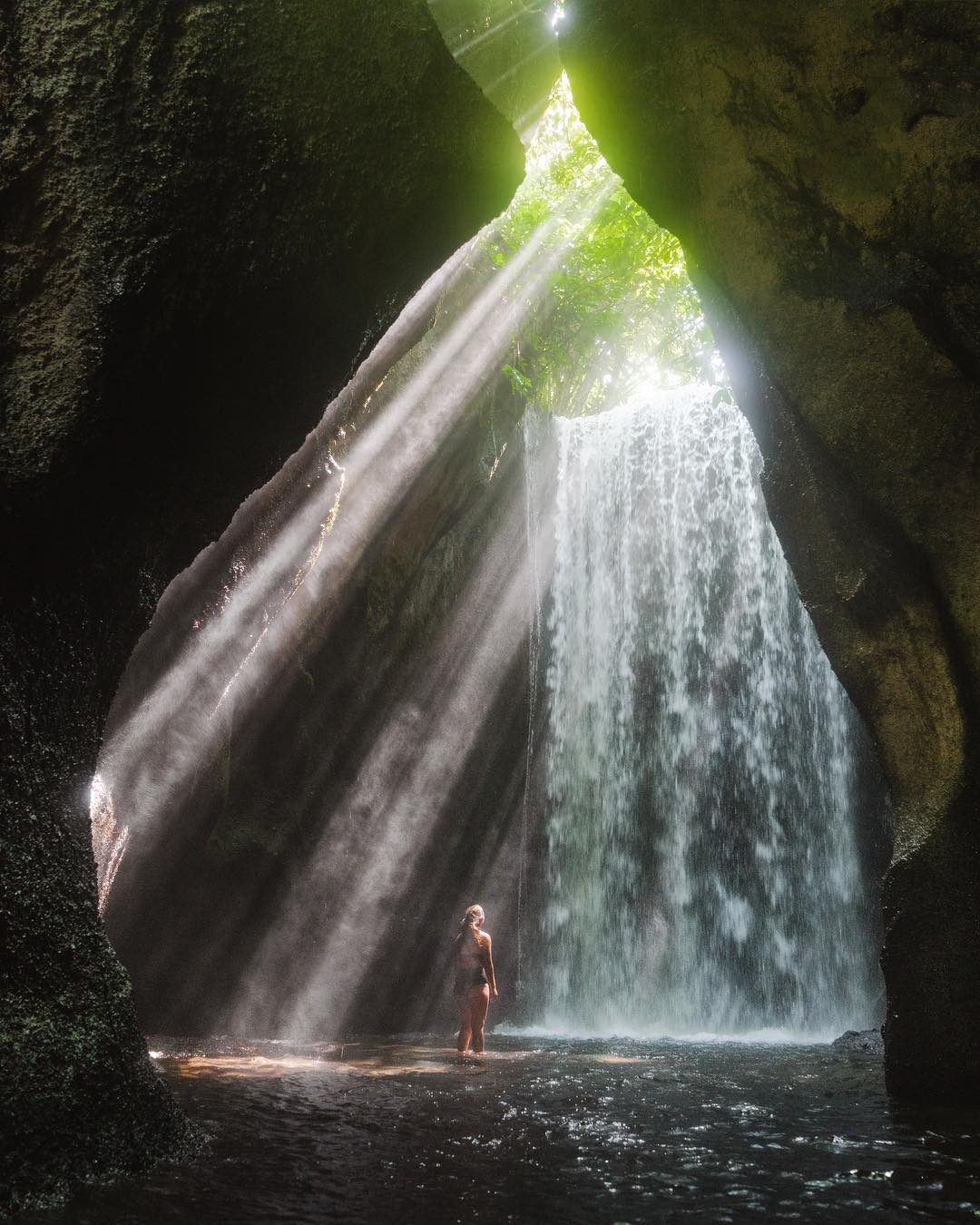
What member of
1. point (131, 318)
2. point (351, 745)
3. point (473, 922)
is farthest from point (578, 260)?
point (131, 318)

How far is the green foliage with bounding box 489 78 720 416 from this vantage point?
14234 millimetres

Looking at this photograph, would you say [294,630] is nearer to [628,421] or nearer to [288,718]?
[288,718]

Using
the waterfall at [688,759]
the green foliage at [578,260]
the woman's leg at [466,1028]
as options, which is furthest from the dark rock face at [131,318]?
the waterfall at [688,759]

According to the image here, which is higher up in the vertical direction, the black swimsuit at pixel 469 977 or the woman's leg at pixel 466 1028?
the black swimsuit at pixel 469 977

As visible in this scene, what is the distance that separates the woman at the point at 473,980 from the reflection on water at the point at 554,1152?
6.86ft

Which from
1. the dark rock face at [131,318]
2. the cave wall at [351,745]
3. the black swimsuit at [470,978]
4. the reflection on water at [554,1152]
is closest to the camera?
the reflection on water at [554,1152]

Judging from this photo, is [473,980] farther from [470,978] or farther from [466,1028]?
[466,1028]

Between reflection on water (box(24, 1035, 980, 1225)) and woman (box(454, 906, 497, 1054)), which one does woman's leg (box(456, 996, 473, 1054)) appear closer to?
woman (box(454, 906, 497, 1054))

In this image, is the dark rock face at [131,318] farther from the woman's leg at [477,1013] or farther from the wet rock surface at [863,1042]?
the wet rock surface at [863,1042]

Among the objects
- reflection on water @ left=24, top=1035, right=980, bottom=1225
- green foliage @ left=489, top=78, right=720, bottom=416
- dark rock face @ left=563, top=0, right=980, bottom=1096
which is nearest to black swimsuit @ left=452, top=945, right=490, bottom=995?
reflection on water @ left=24, top=1035, right=980, bottom=1225

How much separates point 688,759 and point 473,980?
7.26 metres

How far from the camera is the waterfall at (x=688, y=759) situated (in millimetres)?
13047

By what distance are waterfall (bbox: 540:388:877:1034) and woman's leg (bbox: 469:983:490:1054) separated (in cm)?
572

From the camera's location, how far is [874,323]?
5469mm
